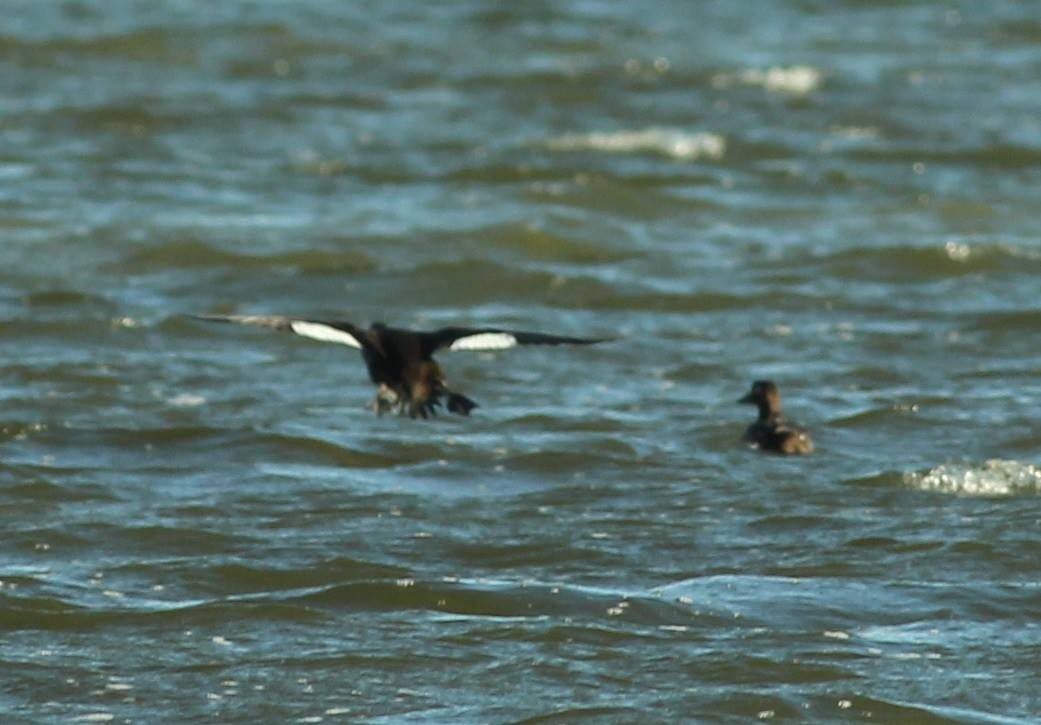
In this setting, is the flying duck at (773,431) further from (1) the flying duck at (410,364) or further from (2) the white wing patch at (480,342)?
(2) the white wing patch at (480,342)

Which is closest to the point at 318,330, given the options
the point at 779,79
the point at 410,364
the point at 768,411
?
the point at 410,364

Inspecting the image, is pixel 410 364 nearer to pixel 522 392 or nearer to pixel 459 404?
pixel 459 404

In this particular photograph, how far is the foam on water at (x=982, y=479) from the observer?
9.17 meters

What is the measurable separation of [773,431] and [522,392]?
5.68 feet

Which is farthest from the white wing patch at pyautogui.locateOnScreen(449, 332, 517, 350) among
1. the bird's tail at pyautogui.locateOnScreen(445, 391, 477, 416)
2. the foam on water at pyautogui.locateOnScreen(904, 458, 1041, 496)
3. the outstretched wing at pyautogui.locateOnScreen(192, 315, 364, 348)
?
the foam on water at pyautogui.locateOnScreen(904, 458, 1041, 496)

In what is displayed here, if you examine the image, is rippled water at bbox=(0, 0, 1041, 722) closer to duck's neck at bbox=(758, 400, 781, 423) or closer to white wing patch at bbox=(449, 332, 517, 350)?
duck's neck at bbox=(758, 400, 781, 423)

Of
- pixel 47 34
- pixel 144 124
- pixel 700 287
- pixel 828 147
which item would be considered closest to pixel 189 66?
pixel 47 34

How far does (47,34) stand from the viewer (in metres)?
23.5

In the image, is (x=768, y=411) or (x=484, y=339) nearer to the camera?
(x=484, y=339)

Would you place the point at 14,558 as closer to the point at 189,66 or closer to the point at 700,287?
the point at 700,287

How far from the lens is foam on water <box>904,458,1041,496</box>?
30.1 feet

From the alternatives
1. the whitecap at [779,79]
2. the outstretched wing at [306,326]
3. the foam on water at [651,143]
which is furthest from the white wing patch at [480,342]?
the whitecap at [779,79]

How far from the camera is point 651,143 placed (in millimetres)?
18750

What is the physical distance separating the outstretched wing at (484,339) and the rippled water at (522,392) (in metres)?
0.65
